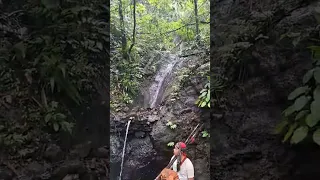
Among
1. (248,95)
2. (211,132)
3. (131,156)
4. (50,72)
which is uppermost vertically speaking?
(50,72)

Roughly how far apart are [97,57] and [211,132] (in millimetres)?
634

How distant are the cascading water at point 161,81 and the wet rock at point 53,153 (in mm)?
466

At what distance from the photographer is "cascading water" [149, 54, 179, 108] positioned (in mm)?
1753

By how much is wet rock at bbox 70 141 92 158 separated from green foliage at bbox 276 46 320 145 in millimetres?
855

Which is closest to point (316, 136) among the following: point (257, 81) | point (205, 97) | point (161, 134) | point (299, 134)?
point (299, 134)

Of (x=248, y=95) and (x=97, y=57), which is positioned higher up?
(x=97, y=57)

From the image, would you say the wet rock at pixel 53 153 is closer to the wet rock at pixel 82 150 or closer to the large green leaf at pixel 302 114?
the wet rock at pixel 82 150

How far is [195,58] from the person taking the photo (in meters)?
1.77

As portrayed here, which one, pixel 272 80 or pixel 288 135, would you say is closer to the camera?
pixel 288 135

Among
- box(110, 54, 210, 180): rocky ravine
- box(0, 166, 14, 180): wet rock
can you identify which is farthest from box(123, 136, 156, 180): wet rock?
box(0, 166, 14, 180): wet rock

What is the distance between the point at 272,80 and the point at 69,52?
36.8 inches

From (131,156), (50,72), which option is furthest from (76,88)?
(131,156)

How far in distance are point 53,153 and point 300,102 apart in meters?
1.08

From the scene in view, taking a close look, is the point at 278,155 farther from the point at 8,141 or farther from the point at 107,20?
the point at 8,141
